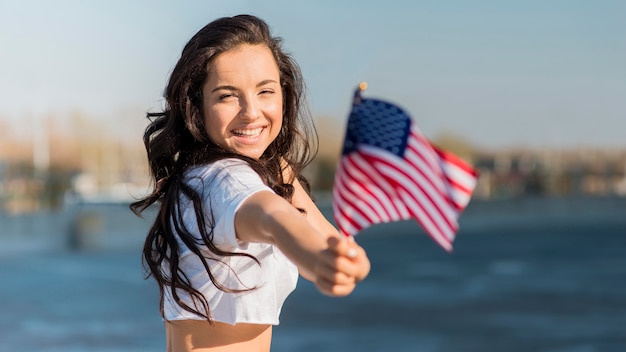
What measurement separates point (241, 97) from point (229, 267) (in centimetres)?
30

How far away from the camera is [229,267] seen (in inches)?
75.4

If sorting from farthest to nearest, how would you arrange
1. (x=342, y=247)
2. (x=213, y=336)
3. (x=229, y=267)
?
(x=213, y=336) → (x=229, y=267) → (x=342, y=247)

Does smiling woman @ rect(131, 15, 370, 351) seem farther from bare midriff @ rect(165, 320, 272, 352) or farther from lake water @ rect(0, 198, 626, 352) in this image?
lake water @ rect(0, 198, 626, 352)

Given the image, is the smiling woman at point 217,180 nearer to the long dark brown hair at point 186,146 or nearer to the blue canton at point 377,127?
the long dark brown hair at point 186,146

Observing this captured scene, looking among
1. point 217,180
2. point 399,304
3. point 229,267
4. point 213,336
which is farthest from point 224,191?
point 399,304

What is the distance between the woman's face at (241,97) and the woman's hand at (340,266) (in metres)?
0.53

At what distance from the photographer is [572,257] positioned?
35.2 meters

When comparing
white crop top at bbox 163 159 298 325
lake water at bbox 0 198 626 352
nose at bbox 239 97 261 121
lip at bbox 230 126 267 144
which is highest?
nose at bbox 239 97 261 121

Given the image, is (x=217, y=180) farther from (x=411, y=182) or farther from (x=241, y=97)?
(x=411, y=182)

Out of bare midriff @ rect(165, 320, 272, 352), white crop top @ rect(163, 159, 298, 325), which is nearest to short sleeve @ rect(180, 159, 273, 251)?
white crop top @ rect(163, 159, 298, 325)

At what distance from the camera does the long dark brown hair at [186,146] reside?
195 cm

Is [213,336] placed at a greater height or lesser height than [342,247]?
lesser

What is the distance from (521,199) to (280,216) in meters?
46.4

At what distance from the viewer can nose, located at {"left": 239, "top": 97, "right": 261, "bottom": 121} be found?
1967mm
